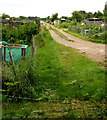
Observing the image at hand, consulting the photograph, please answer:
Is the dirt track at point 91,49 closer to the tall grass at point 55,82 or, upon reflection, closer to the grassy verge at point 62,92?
the grassy verge at point 62,92

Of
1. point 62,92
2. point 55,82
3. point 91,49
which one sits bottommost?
point 62,92

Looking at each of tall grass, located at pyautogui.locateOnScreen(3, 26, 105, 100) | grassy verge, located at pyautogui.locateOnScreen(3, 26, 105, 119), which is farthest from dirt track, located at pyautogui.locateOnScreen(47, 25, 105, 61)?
tall grass, located at pyautogui.locateOnScreen(3, 26, 105, 100)

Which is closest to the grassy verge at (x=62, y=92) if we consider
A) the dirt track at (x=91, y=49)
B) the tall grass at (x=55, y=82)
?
the tall grass at (x=55, y=82)

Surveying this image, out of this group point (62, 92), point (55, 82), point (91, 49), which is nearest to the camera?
point (62, 92)

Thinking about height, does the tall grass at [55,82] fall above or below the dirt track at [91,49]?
below

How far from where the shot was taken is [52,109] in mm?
4371

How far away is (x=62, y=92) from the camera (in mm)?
6020

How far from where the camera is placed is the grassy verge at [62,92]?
425 cm

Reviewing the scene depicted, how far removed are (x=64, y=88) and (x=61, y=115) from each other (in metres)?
2.31

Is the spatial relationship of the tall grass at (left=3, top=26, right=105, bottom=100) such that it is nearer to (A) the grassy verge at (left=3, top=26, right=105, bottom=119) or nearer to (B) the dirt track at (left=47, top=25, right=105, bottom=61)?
(A) the grassy verge at (left=3, top=26, right=105, bottom=119)

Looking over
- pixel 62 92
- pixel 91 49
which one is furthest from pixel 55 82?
pixel 91 49

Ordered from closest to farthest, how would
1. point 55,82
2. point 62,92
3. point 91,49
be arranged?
point 62,92 < point 55,82 < point 91,49

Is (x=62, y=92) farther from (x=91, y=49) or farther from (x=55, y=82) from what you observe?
(x=91, y=49)

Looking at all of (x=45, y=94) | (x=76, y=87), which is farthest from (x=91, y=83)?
(x=45, y=94)
